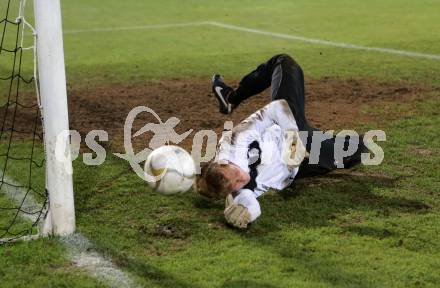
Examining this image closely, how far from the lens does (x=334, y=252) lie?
14.9ft

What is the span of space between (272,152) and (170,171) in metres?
1.11

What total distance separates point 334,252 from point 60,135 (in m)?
1.93

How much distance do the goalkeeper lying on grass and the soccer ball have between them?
14cm

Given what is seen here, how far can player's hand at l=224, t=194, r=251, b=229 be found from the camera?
15.7 feet

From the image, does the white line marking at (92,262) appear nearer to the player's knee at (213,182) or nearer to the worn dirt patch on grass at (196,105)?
the player's knee at (213,182)

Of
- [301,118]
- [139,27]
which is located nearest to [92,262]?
[301,118]

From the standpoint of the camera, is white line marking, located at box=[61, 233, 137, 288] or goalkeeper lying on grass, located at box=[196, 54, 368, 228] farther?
goalkeeper lying on grass, located at box=[196, 54, 368, 228]

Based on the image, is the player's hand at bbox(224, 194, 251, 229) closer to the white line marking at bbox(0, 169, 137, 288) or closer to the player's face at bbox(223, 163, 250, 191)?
the player's face at bbox(223, 163, 250, 191)

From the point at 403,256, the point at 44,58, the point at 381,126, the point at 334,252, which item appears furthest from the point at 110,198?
the point at 381,126

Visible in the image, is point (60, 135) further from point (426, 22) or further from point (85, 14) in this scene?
point (85, 14)

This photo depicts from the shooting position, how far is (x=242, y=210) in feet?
15.8

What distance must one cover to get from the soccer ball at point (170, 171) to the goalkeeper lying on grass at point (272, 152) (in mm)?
145

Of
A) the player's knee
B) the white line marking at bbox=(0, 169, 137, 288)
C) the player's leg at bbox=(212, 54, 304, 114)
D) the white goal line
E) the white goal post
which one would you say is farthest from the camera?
the white goal line

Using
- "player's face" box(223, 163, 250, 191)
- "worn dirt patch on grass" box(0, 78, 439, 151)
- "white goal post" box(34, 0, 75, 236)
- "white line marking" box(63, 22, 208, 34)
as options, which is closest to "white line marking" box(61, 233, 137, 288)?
"white goal post" box(34, 0, 75, 236)
